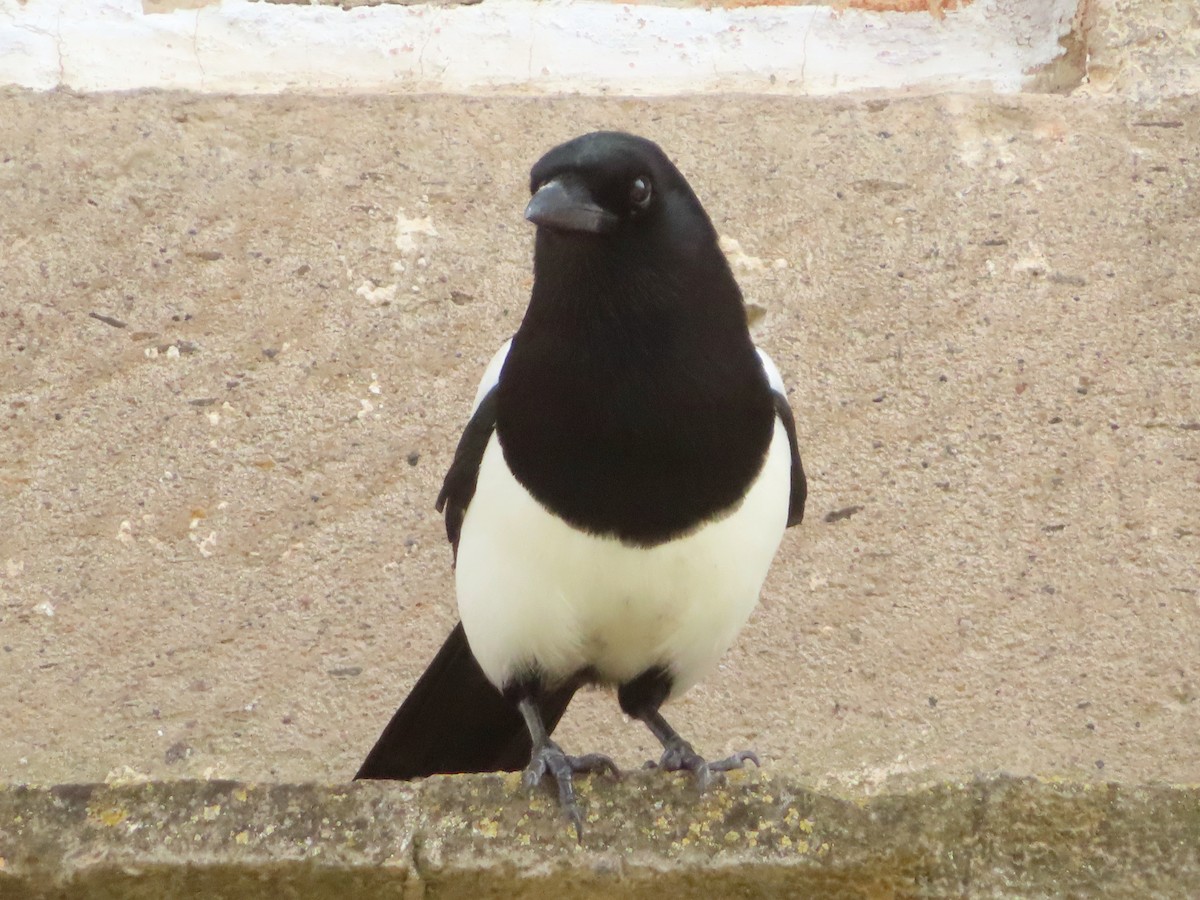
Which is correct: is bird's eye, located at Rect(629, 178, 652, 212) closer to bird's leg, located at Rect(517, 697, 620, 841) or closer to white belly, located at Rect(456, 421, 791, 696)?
white belly, located at Rect(456, 421, 791, 696)

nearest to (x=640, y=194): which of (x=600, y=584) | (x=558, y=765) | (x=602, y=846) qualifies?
(x=600, y=584)

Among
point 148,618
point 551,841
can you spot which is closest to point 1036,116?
point 148,618

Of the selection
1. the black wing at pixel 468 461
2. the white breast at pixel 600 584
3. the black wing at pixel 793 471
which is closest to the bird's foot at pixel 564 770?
the white breast at pixel 600 584

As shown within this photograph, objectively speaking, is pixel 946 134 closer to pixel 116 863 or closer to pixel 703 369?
pixel 703 369

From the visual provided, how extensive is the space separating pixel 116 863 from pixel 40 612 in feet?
3.55

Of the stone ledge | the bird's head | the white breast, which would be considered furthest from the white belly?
the stone ledge

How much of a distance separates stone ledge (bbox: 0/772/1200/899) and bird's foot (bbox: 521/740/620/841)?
0.03 m

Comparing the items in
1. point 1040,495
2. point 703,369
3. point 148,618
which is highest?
point 703,369

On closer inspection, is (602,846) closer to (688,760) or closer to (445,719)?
(688,760)

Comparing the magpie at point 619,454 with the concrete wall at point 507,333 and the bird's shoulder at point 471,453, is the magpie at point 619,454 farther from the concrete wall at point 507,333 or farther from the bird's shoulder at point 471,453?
the concrete wall at point 507,333

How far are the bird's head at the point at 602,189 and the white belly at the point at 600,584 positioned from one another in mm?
279

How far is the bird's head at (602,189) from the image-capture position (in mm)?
1600

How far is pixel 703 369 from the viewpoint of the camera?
1.71 m

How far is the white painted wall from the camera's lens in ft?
8.07
